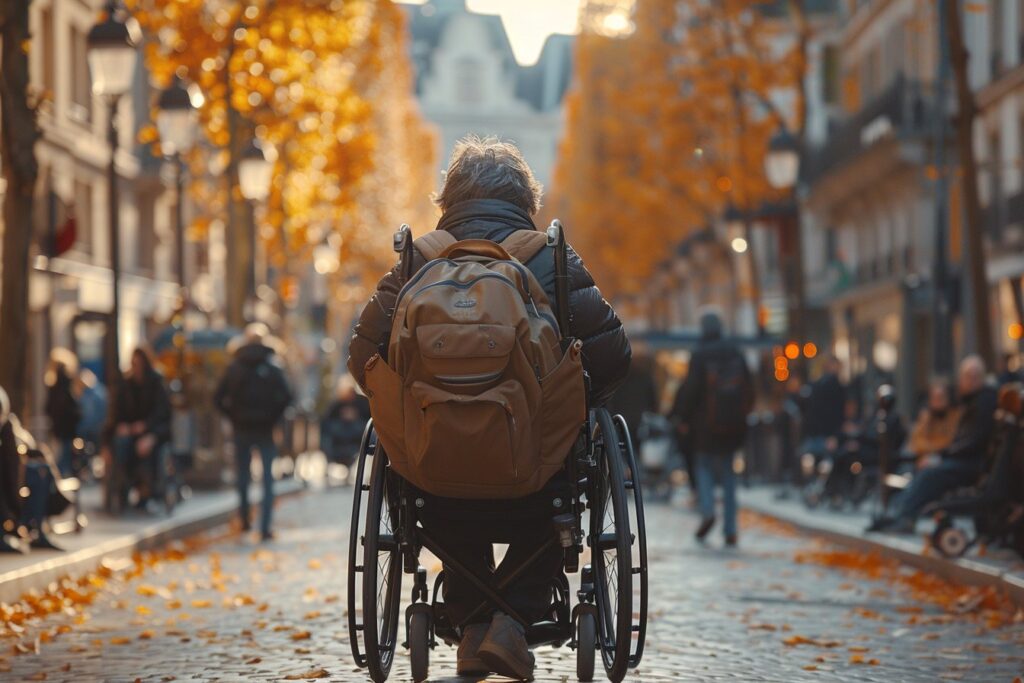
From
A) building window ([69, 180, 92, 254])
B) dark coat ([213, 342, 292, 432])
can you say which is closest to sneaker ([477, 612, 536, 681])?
dark coat ([213, 342, 292, 432])

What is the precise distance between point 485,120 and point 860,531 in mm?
116637

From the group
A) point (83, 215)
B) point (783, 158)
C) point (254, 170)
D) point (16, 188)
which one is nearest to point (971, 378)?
point (16, 188)

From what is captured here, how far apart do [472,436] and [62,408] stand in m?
18.7

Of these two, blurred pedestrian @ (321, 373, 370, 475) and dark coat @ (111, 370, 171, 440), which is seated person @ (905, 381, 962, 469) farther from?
blurred pedestrian @ (321, 373, 370, 475)

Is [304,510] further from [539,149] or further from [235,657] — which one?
[539,149]

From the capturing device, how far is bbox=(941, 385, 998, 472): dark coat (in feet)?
46.3

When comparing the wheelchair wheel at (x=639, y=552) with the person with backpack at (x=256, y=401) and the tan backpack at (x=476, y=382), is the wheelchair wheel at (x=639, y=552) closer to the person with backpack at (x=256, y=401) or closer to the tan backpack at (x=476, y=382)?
the tan backpack at (x=476, y=382)

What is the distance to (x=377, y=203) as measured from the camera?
179ft

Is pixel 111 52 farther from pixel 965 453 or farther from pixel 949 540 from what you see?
pixel 949 540

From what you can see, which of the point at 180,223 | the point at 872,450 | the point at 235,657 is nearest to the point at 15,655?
the point at 235,657

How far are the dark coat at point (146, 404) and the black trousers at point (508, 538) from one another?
12.6 meters

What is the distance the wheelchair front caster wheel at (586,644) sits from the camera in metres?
6.41

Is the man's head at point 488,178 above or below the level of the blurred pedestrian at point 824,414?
above

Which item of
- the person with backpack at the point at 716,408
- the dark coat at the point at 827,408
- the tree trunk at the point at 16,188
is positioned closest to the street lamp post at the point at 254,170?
the dark coat at the point at 827,408
